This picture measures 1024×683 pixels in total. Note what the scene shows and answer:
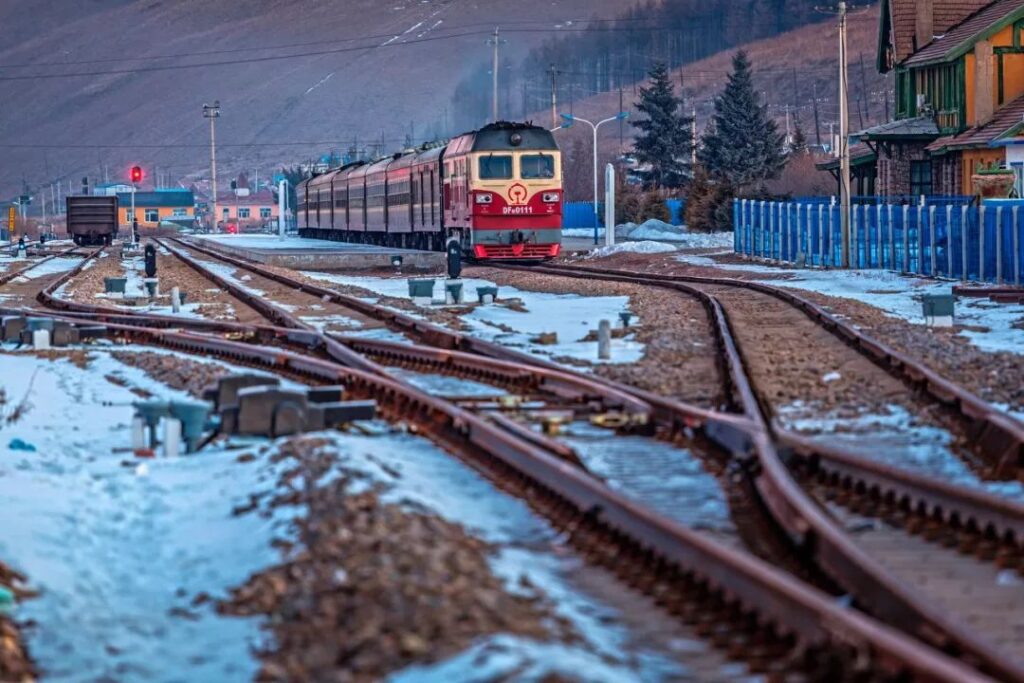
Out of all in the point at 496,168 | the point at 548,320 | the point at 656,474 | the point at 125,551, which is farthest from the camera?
the point at 496,168

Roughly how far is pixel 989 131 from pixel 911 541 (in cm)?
4363

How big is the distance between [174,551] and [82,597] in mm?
927

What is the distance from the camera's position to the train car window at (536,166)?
4262 centimetres

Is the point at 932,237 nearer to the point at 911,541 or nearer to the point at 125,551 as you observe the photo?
the point at 911,541

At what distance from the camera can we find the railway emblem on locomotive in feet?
138

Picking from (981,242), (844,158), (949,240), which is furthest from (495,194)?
(981,242)

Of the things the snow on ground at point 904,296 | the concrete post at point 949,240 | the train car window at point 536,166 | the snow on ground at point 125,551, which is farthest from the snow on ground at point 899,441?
the train car window at point 536,166

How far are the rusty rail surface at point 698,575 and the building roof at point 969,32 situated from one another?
142 feet

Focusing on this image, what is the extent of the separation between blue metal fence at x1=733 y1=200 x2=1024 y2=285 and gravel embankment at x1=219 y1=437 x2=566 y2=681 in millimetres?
23373

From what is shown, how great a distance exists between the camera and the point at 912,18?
197 feet

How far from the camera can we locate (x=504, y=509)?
923 cm

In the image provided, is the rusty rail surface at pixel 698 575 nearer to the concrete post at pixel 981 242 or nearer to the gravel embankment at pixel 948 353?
the gravel embankment at pixel 948 353

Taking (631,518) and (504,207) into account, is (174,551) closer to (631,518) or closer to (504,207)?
(631,518)

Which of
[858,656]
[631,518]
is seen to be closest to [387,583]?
[631,518]
